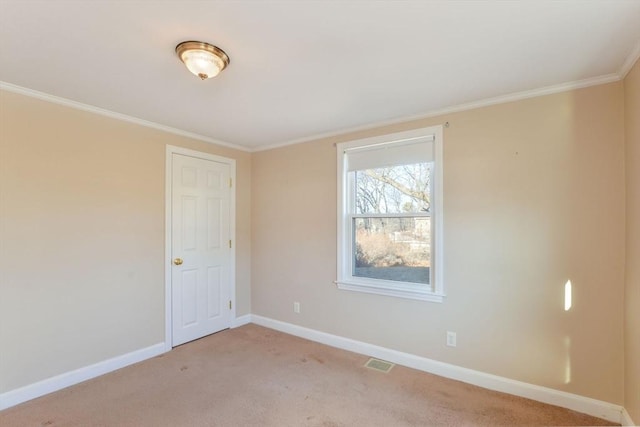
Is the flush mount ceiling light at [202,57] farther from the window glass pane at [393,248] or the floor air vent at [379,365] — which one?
the floor air vent at [379,365]

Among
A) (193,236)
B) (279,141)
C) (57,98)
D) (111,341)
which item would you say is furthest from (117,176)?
(279,141)

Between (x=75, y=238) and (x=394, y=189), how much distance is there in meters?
2.96

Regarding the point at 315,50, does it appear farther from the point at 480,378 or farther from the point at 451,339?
the point at 480,378

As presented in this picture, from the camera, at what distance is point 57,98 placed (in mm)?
2533

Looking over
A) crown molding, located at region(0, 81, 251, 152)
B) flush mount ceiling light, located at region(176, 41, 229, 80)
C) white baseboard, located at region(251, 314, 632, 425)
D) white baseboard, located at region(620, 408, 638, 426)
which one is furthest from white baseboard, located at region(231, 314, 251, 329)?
white baseboard, located at region(620, 408, 638, 426)

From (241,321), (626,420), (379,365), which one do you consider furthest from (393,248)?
(241,321)

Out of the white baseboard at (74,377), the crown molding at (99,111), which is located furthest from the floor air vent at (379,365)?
the crown molding at (99,111)

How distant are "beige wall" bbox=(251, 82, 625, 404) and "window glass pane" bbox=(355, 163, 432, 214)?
0.26 m

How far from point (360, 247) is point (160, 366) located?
2293 mm

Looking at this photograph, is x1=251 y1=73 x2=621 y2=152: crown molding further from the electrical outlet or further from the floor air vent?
the floor air vent

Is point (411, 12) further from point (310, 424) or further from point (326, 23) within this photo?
point (310, 424)

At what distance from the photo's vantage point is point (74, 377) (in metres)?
2.62

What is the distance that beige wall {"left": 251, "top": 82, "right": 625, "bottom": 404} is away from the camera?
2.17 meters

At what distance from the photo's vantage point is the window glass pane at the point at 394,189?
2.99m
